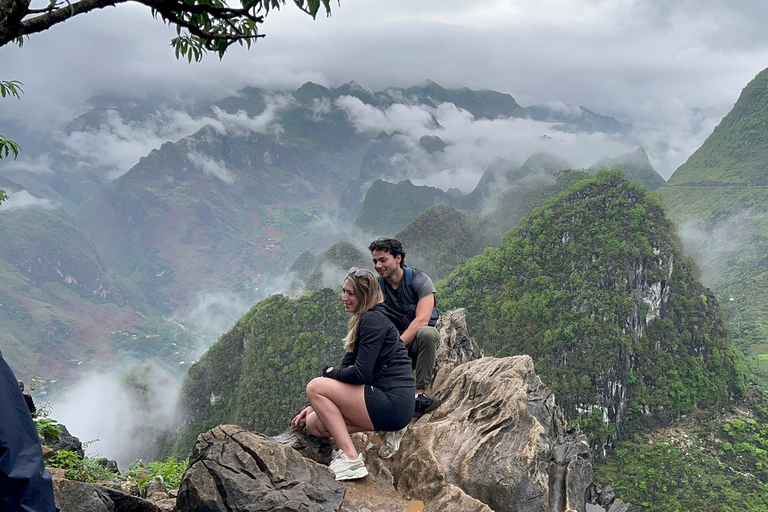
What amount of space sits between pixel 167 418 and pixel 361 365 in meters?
67.1

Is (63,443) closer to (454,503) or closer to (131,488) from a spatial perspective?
(131,488)

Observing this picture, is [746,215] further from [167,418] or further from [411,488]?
[411,488]

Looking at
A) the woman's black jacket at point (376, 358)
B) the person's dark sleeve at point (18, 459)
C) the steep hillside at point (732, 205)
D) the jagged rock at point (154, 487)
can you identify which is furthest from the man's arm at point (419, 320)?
the steep hillside at point (732, 205)

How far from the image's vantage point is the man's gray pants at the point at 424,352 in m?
6.83

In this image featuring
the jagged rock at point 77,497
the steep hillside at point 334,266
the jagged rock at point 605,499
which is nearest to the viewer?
the jagged rock at point 77,497

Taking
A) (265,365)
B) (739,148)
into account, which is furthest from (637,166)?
(265,365)

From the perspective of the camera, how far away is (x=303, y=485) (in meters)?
4.50

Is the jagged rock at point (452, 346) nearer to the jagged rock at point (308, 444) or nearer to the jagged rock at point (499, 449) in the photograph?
the jagged rock at point (499, 449)

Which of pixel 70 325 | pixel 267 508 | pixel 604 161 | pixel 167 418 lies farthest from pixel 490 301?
pixel 70 325

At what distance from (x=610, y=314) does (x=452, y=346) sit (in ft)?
144

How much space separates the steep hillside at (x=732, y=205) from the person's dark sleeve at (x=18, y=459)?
9722 cm

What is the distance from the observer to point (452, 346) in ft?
36.3

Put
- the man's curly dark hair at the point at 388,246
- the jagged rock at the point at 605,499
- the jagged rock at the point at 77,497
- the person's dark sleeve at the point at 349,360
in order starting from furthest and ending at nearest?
the man's curly dark hair at the point at 388,246 < the jagged rock at the point at 605,499 < the person's dark sleeve at the point at 349,360 < the jagged rock at the point at 77,497

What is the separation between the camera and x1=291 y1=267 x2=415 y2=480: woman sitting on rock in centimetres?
490
